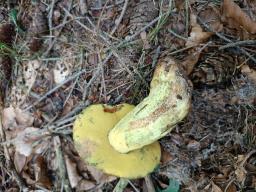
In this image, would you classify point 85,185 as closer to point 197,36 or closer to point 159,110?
point 159,110

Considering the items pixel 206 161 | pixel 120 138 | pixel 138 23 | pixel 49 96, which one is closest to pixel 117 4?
pixel 138 23

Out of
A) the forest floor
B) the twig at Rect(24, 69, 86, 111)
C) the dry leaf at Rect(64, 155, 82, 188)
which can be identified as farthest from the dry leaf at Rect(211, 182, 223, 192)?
the twig at Rect(24, 69, 86, 111)

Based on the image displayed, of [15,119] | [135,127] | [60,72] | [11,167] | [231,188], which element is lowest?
[231,188]

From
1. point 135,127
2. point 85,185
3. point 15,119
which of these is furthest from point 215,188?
point 15,119

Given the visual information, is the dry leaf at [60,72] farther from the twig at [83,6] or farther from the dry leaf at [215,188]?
the dry leaf at [215,188]

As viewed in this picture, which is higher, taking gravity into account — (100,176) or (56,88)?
(56,88)

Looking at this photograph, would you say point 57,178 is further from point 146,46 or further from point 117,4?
point 117,4

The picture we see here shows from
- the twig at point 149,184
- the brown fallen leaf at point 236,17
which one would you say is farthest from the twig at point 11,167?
the brown fallen leaf at point 236,17

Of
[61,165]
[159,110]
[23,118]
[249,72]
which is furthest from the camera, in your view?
[23,118]
